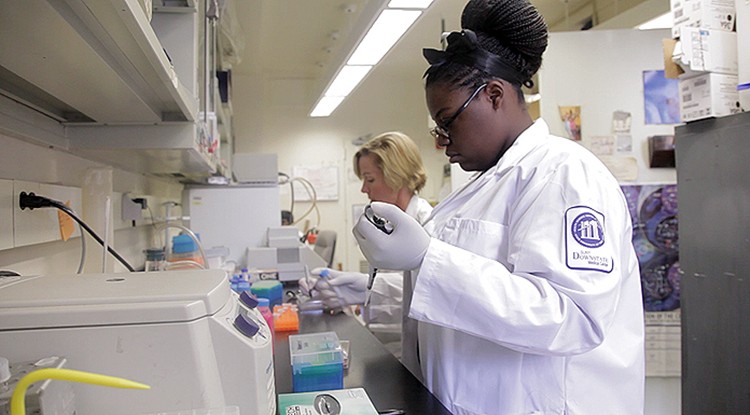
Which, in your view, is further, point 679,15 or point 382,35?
point 382,35

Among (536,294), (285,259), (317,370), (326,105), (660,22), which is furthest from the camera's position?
(326,105)

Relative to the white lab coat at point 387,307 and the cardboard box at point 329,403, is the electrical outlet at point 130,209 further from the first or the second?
the cardboard box at point 329,403

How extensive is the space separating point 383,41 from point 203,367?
Result: 2186mm

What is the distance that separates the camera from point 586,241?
0.90 m

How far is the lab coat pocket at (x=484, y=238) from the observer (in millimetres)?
1062

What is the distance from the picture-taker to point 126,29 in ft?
2.12

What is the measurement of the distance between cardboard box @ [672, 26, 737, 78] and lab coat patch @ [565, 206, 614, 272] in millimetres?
1482

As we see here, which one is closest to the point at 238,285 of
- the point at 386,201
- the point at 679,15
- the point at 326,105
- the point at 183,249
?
the point at 183,249

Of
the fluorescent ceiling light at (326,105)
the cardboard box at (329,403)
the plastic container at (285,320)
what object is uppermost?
the fluorescent ceiling light at (326,105)

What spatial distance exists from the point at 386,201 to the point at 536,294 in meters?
1.45

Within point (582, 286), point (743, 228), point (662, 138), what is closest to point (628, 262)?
point (582, 286)

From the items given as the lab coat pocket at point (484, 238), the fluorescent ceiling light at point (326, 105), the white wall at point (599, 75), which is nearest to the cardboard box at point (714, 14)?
the white wall at point (599, 75)

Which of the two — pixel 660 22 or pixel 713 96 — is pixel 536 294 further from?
pixel 660 22

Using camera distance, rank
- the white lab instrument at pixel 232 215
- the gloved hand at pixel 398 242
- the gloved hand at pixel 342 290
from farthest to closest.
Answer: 1. the white lab instrument at pixel 232 215
2. the gloved hand at pixel 342 290
3. the gloved hand at pixel 398 242
